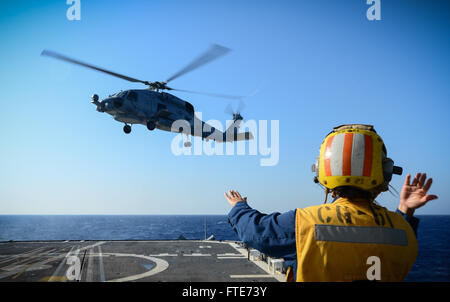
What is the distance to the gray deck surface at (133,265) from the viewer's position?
21.0 metres

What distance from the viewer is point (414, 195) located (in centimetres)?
298

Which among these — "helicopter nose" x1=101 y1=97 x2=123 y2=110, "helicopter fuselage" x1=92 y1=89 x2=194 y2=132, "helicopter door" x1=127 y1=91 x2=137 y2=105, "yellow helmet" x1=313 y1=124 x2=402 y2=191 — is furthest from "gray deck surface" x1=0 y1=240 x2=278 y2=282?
"yellow helmet" x1=313 y1=124 x2=402 y2=191

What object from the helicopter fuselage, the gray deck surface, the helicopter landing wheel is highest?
the helicopter fuselage

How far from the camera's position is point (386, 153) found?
3.13m

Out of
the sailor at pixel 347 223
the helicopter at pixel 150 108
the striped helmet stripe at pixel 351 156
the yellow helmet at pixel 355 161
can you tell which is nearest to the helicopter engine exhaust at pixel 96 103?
the helicopter at pixel 150 108

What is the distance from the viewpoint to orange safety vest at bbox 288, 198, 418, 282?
2.53 metres

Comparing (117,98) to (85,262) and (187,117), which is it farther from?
(85,262)

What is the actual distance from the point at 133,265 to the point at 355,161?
25689 millimetres

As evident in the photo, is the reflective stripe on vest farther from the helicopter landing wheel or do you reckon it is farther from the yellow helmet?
the helicopter landing wheel

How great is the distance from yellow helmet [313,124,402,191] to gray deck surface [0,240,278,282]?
1849 centimetres

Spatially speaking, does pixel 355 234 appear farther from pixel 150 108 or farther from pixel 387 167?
pixel 150 108

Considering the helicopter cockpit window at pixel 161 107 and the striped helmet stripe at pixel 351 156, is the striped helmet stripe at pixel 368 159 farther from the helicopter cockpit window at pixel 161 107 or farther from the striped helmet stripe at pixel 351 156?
the helicopter cockpit window at pixel 161 107

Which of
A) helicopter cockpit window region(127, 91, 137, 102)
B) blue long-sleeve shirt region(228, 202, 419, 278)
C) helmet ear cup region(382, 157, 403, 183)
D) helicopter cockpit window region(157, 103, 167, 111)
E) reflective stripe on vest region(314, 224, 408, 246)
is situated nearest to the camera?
reflective stripe on vest region(314, 224, 408, 246)
